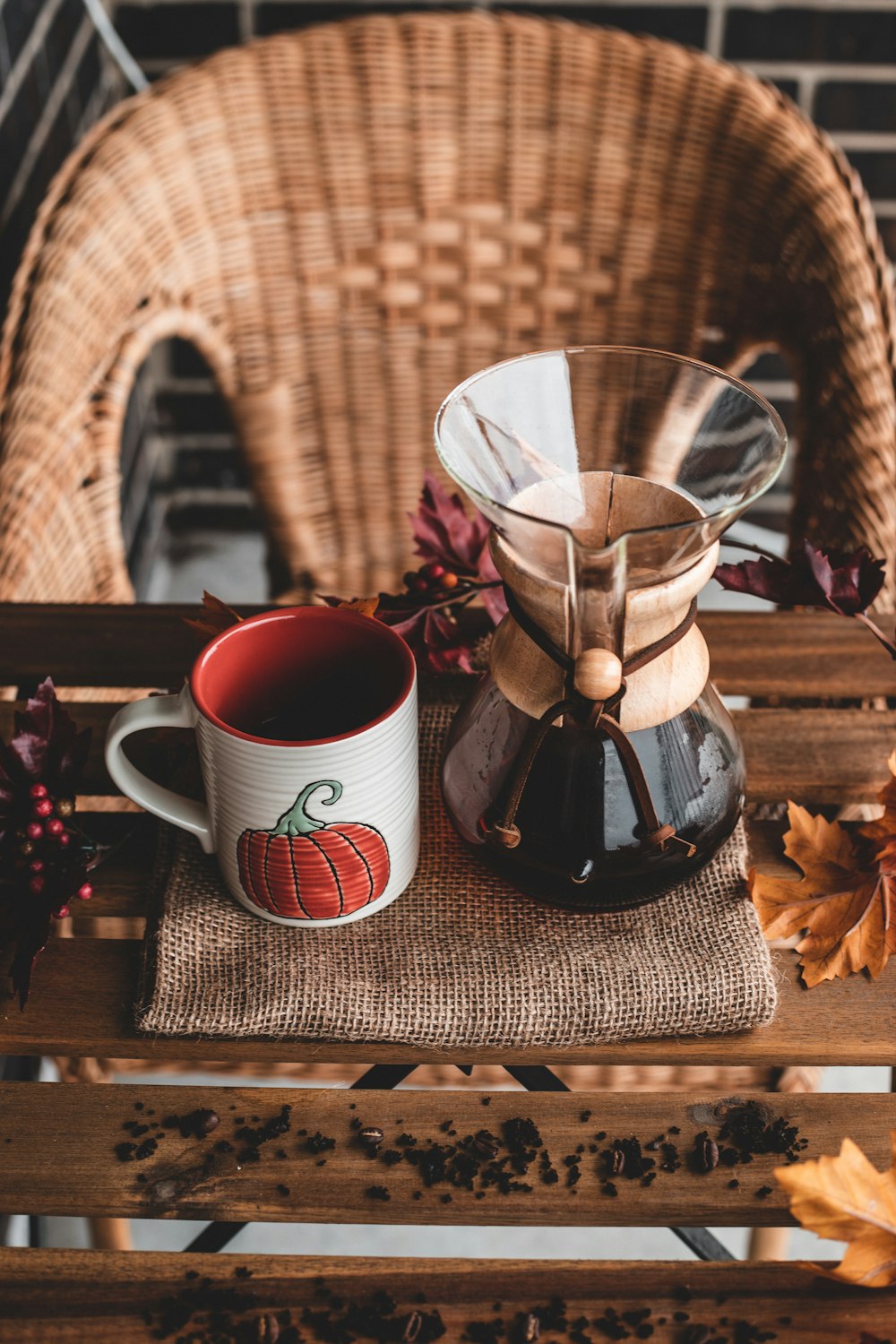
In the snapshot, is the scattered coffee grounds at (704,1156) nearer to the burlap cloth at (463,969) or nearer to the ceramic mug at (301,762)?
the burlap cloth at (463,969)

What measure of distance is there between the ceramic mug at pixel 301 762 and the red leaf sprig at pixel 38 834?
0.18 feet

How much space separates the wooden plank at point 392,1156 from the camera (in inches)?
20.6

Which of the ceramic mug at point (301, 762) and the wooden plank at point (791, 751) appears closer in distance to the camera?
the ceramic mug at point (301, 762)

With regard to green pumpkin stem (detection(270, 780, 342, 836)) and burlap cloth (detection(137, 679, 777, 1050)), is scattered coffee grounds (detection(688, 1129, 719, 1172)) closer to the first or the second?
burlap cloth (detection(137, 679, 777, 1050))

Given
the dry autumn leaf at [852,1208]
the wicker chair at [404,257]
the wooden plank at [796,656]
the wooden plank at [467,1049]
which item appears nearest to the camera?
the dry autumn leaf at [852,1208]

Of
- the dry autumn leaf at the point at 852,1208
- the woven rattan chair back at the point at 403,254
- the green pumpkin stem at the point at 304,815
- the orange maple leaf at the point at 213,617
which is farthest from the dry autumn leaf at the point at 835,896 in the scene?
the woven rattan chair back at the point at 403,254

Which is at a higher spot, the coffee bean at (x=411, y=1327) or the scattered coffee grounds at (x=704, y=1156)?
the scattered coffee grounds at (x=704, y=1156)

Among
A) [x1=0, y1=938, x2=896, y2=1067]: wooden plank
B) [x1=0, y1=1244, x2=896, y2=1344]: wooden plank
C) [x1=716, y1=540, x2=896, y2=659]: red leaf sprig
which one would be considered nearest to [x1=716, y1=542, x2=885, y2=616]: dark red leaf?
[x1=716, y1=540, x2=896, y2=659]: red leaf sprig

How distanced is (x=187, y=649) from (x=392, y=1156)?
38 cm

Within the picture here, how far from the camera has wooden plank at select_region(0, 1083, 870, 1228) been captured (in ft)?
1.72

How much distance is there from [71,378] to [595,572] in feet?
2.30

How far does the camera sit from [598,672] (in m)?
0.51

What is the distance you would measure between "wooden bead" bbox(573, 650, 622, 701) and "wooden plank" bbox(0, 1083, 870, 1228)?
0.65 ft

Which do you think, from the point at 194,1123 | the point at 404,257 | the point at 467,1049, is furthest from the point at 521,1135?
the point at 404,257
